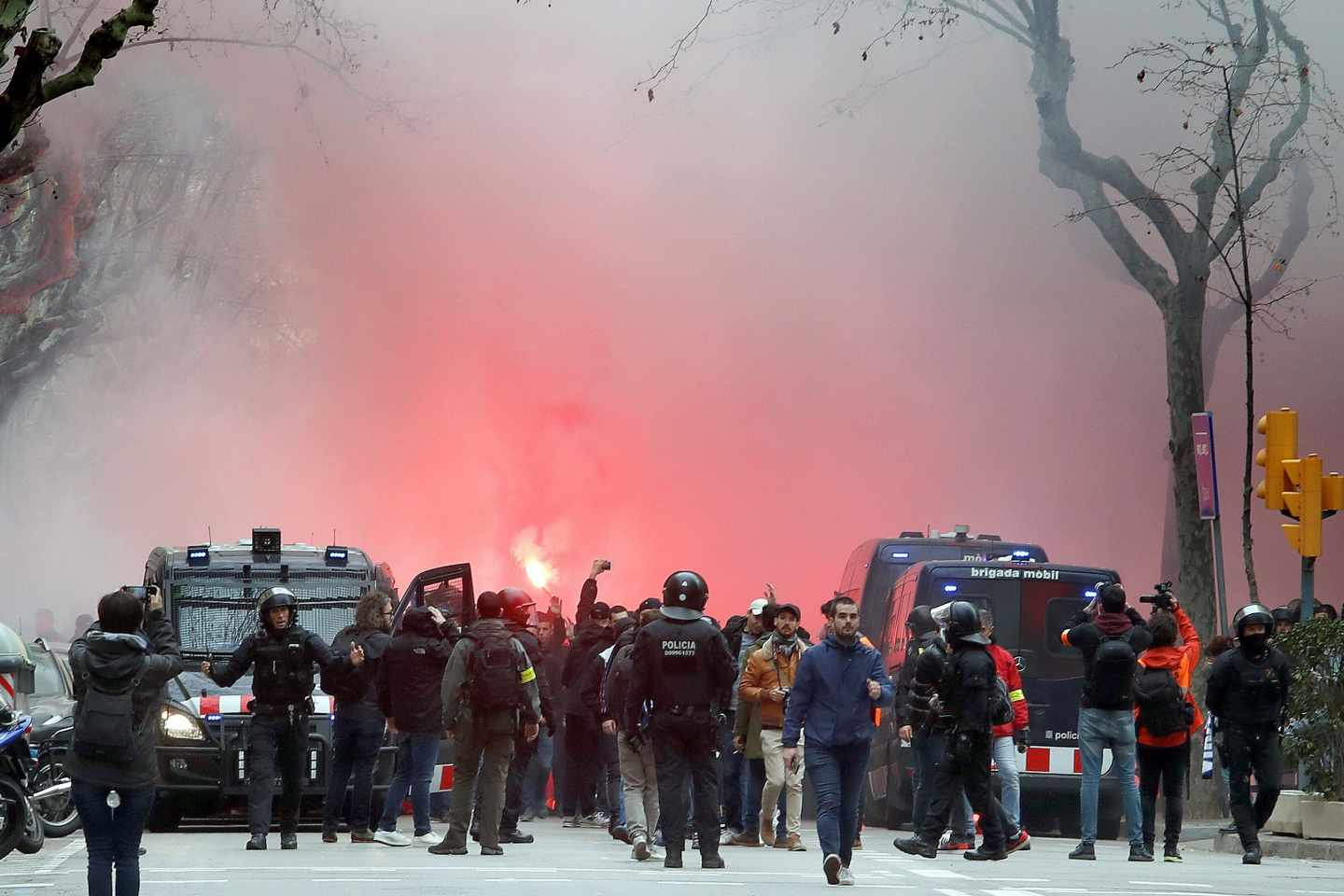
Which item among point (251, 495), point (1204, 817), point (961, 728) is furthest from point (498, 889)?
point (251, 495)

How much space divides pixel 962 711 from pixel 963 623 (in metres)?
0.54

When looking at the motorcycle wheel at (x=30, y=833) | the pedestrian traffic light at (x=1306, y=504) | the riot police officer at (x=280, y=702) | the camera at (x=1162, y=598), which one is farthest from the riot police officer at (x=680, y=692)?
the pedestrian traffic light at (x=1306, y=504)

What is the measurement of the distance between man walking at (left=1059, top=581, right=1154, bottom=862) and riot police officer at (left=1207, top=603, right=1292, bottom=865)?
0.59 meters

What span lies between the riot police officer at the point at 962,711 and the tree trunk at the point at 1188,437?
31.0ft

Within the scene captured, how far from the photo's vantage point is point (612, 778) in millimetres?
18875

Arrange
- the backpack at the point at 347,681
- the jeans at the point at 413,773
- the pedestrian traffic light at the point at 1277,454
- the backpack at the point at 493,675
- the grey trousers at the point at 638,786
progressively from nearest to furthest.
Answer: the backpack at the point at 493,675 → the grey trousers at the point at 638,786 → the backpack at the point at 347,681 → the jeans at the point at 413,773 → the pedestrian traffic light at the point at 1277,454

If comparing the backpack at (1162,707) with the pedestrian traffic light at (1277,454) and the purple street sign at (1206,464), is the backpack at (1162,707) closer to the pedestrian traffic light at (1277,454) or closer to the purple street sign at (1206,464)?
the pedestrian traffic light at (1277,454)

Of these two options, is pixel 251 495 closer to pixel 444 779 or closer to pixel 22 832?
pixel 444 779

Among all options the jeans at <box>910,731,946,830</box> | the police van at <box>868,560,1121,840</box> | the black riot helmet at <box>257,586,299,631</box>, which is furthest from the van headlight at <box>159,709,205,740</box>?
the police van at <box>868,560,1121,840</box>

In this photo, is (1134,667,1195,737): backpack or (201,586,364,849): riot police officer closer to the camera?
(201,586,364,849): riot police officer

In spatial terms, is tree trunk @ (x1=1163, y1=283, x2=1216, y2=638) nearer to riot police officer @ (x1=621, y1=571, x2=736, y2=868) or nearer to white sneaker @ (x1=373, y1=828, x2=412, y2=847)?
white sneaker @ (x1=373, y1=828, x2=412, y2=847)

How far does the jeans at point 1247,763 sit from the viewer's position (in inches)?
648

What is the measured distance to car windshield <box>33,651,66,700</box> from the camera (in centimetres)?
1905

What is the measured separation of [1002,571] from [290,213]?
33514 mm
